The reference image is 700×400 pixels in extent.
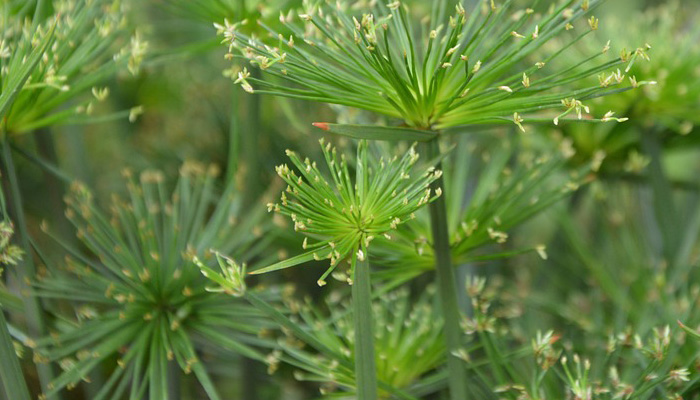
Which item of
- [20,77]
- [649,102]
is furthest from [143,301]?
[649,102]

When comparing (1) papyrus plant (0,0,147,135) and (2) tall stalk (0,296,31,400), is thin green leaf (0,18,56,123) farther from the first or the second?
(2) tall stalk (0,296,31,400)

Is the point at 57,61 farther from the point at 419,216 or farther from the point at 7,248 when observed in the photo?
the point at 419,216

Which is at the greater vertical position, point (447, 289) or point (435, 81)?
point (435, 81)

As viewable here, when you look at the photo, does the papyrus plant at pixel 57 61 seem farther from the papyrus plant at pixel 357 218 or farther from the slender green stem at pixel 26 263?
the papyrus plant at pixel 357 218

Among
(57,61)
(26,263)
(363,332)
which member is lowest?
(363,332)

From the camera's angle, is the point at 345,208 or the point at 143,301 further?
the point at 143,301

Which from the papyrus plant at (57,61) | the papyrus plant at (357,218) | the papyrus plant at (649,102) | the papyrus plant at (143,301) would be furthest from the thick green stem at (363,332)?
the papyrus plant at (649,102)
